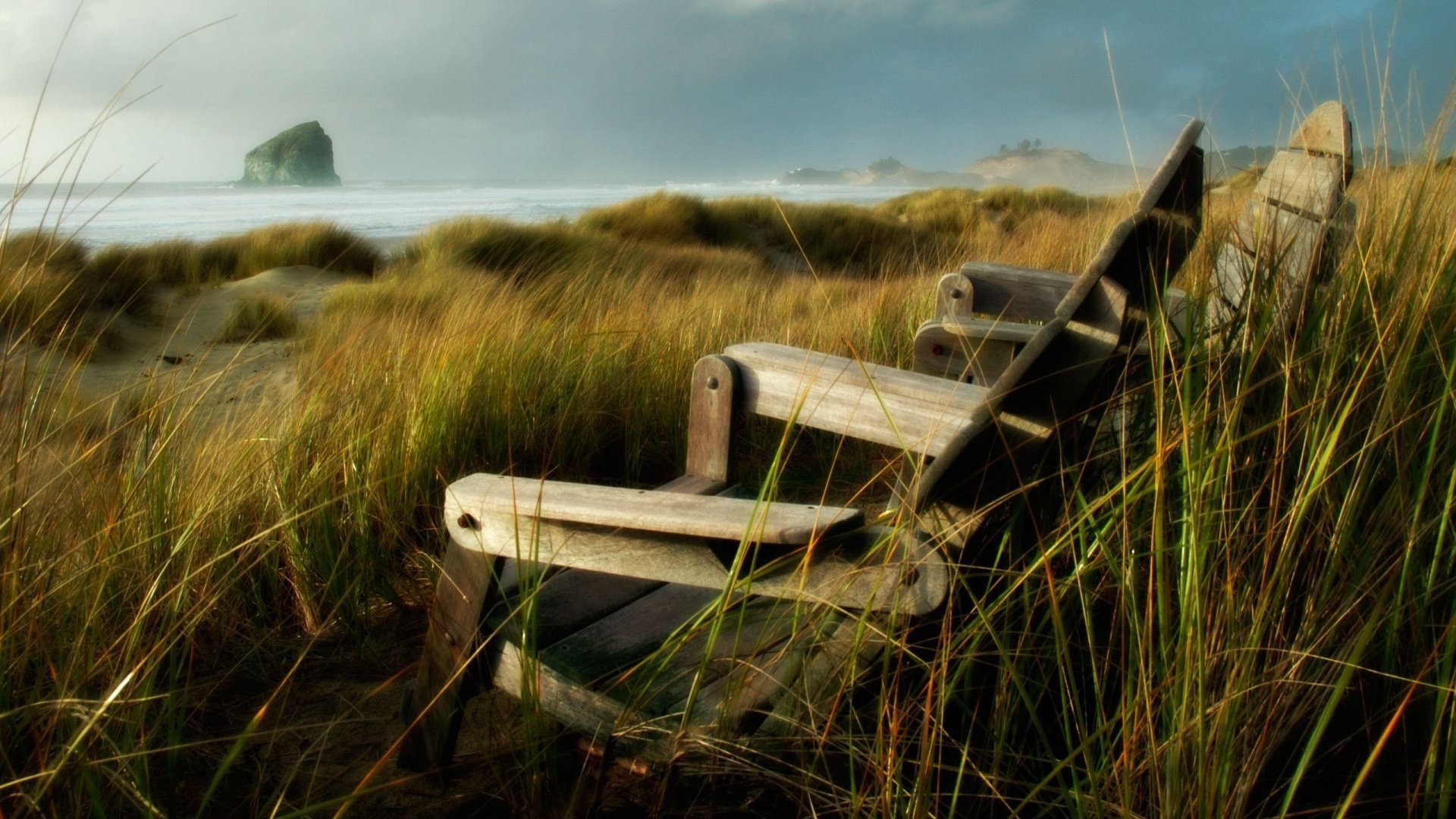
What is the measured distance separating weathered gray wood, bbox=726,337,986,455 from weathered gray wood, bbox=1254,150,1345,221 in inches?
28.1

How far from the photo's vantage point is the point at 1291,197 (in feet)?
6.95

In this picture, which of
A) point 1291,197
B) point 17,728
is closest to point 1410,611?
point 1291,197

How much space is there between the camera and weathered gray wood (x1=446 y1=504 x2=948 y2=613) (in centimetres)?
125

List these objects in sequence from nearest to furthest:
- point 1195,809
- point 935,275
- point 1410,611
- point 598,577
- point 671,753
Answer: point 1195,809 < point 1410,611 < point 671,753 < point 598,577 < point 935,275

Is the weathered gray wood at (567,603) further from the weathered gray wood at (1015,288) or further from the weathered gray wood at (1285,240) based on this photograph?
the weathered gray wood at (1015,288)

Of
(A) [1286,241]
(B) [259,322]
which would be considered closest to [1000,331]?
(A) [1286,241]

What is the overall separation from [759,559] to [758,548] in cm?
15

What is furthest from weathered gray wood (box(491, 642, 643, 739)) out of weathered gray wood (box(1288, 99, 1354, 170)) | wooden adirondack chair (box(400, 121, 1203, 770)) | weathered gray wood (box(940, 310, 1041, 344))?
weathered gray wood (box(1288, 99, 1354, 170))

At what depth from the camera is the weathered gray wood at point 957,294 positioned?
10.5ft

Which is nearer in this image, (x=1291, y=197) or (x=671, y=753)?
(x=671, y=753)

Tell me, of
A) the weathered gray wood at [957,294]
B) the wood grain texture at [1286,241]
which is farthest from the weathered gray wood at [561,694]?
the weathered gray wood at [957,294]

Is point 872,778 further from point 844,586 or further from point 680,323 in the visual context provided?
point 680,323

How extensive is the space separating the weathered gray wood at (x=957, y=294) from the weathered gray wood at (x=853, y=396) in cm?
132

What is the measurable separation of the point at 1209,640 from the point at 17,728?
177 cm
